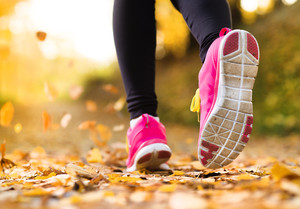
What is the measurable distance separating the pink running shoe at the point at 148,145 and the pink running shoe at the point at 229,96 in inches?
9.3

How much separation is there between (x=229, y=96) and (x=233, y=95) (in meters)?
0.01

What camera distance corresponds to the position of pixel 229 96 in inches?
36.9

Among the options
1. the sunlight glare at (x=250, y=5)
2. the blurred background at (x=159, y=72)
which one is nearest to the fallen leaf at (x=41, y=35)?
the blurred background at (x=159, y=72)

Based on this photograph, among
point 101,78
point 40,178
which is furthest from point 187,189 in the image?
point 101,78

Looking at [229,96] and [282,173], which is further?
[229,96]

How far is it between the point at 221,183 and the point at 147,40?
668mm

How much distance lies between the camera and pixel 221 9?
109 cm

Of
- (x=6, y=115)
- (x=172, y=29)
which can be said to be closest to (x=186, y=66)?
(x=172, y=29)

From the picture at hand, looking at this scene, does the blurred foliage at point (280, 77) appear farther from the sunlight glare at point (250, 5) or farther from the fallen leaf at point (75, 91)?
the fallen leaf at point (75, 91)

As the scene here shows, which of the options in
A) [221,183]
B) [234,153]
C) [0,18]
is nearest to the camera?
[221,183]

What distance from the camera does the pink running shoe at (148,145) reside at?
3.86 ft

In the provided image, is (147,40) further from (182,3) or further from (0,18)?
(0,18)

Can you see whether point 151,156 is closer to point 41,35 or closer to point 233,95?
point 233,95

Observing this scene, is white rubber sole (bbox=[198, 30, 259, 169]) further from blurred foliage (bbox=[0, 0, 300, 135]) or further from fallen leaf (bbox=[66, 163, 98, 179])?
blurred foliage (bbox=[0, 0, 300, 135])
